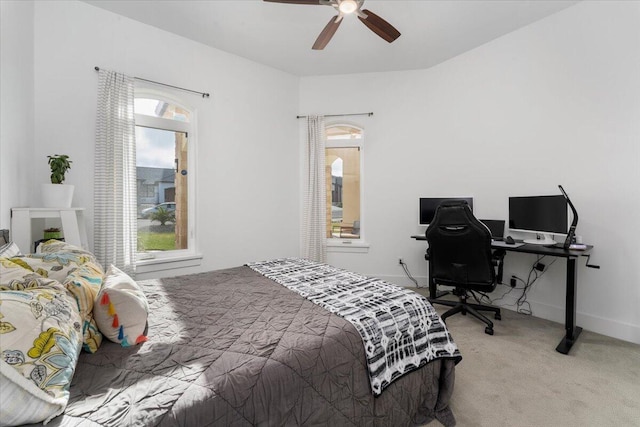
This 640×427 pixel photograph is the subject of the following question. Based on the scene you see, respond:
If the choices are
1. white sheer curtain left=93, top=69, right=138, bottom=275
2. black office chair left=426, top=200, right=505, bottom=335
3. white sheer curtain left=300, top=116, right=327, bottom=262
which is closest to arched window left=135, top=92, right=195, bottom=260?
white sheer curtain left=93, top=69, right=138, bottom=275

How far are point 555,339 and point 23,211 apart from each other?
4267 millimetres

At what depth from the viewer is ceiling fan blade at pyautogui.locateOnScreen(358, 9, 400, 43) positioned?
2.29 m

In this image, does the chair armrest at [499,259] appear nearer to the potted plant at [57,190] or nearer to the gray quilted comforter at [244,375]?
the gray quilted comforter at [244,375]

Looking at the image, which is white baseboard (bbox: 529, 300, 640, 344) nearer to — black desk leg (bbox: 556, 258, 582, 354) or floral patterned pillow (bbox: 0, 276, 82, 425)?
black desk leg (bbox: 556, 258, 582, 354)

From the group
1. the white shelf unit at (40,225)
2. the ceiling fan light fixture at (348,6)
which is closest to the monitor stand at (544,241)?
the ceiling fan light fixture at (348,6)

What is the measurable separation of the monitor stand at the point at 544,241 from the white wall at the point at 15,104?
421 centimetres

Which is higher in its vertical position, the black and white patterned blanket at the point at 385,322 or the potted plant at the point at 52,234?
the potted plant at the point at 52,234

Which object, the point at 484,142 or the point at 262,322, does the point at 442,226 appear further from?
the point at 262,322

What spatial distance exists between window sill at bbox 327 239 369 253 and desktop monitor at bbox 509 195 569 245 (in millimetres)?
1815

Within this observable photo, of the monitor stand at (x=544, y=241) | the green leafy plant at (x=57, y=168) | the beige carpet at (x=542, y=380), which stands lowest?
the beige carpet at (x=542, y=380)

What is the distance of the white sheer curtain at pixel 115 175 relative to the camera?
265 centimetres

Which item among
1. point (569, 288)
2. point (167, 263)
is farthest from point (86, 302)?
point (569, 288)

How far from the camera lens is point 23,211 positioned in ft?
6.64

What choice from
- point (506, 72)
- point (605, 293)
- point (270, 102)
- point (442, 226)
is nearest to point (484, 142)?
point (506, 72)
